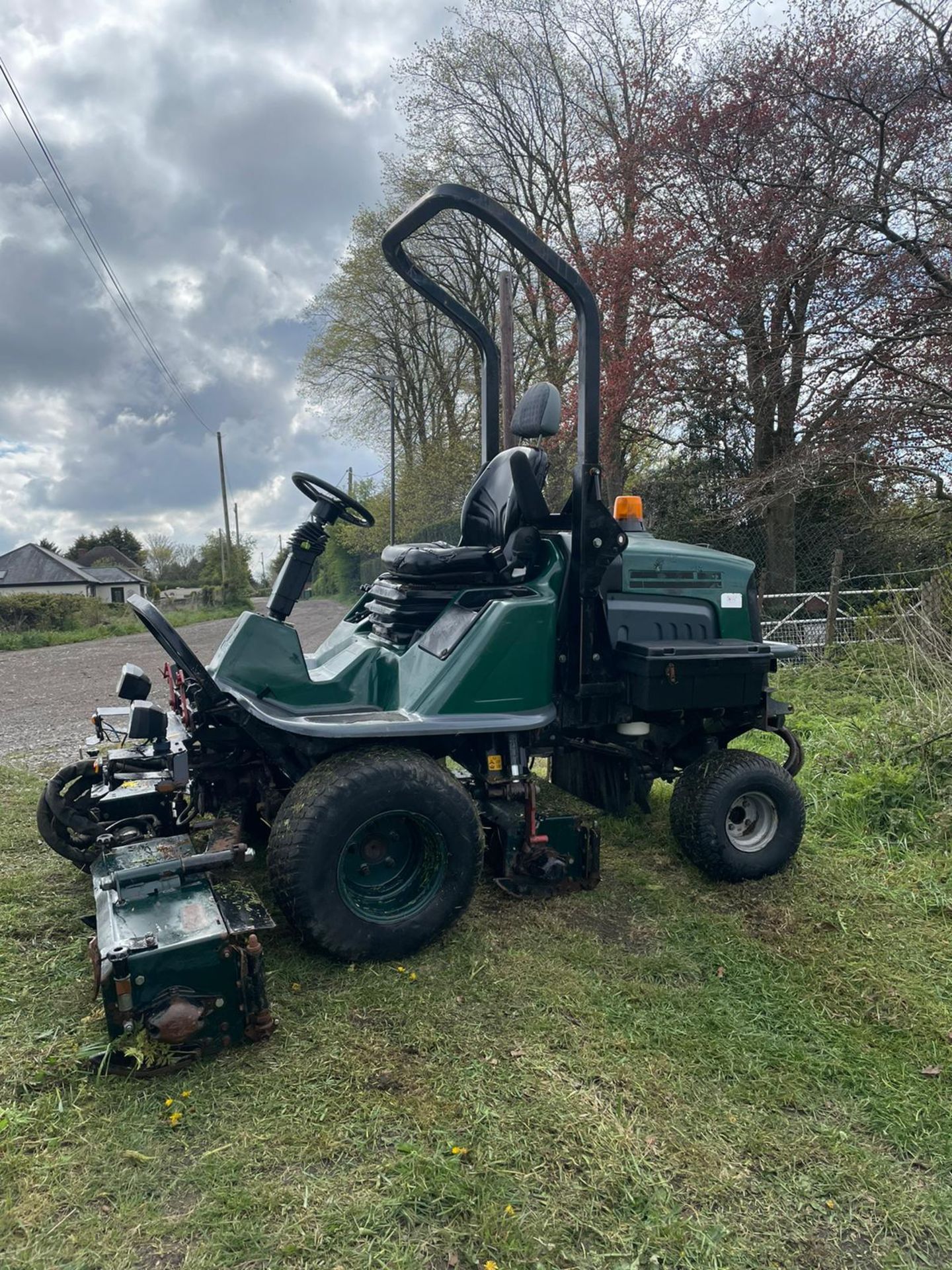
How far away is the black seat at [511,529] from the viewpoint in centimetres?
373

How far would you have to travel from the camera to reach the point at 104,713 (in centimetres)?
389

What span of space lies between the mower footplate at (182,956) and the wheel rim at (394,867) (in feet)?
1.57

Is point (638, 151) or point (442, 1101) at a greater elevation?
point (638, 151)

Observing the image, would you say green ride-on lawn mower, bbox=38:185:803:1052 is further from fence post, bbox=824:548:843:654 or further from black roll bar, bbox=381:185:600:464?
fence post, bbox=824:548:843:654

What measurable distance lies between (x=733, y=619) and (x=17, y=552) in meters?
44.9

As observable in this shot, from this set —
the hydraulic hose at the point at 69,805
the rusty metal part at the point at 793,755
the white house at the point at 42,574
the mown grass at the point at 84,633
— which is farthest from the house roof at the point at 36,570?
the rusty metal part at the point at 793,755

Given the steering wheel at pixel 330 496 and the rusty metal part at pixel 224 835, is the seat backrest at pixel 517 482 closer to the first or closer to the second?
the steering wheel at pixel 330 496

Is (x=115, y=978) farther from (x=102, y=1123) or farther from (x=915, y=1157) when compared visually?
(x=915, y=1157)

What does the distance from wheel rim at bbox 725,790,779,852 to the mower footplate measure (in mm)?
2369

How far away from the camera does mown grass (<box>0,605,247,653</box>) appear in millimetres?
18609

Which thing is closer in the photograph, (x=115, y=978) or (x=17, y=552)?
(x=115, y=978)

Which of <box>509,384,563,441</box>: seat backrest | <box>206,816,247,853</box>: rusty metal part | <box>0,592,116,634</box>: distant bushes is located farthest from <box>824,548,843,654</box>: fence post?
<box>0,592,116,634</box>: distant bushes

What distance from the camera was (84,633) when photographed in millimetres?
20406

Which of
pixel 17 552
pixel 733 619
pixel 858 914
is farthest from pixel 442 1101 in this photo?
pixel 17 552
